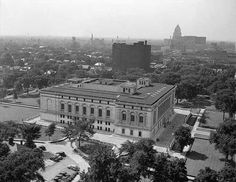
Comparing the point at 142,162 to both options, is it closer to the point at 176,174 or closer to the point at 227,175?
the point at 176,174

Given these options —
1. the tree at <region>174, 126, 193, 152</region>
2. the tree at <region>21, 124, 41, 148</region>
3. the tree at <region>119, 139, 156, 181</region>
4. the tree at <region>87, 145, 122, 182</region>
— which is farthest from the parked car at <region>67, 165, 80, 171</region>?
the tree at <region>174, 126, 193, 152</region>

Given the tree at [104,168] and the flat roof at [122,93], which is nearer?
the tree at [104,168]

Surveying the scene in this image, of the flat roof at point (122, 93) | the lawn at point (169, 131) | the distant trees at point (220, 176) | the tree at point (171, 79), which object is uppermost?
the flat roof at point (122, 93)

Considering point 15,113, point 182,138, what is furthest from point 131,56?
point 182,138

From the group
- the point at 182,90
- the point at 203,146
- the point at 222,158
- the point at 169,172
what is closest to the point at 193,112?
the point at 182,90

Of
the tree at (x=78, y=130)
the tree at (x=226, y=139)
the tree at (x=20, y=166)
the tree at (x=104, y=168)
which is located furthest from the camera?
the tree at (x=78, y=130)

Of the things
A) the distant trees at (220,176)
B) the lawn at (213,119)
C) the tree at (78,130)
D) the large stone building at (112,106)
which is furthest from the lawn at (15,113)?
the distant trees at (220,176)

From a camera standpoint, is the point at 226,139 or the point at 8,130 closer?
the point at 226,139

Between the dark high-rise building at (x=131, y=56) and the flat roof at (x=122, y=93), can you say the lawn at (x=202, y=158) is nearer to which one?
the flat roof at (x=122, y=93)
